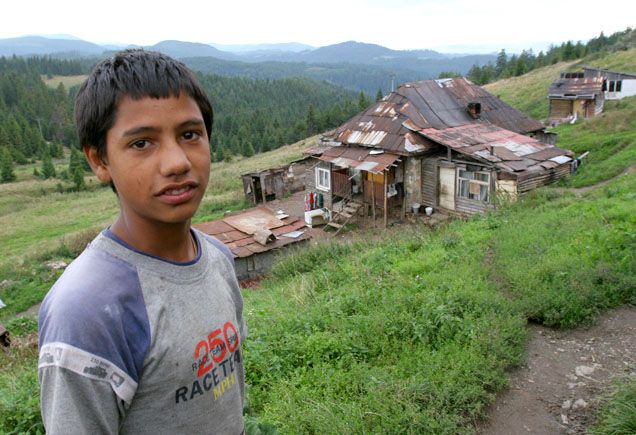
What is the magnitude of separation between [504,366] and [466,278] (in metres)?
2.36

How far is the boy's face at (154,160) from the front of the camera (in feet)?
4.68

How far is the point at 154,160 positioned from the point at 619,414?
4.64 m

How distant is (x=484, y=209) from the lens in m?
16.4

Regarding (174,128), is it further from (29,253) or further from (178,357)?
(29,253)

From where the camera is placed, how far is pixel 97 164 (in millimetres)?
1542

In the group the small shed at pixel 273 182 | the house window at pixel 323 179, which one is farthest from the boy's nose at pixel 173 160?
the small shed at pixel 273 182

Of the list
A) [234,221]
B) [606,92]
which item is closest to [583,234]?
[234,221]

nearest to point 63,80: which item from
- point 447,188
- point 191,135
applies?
point 447,188

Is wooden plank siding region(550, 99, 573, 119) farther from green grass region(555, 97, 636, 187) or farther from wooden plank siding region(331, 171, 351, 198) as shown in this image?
wooden plank siding region(331, 171, 351, 198)

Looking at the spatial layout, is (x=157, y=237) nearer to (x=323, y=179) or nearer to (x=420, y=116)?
(x=420, y=116)

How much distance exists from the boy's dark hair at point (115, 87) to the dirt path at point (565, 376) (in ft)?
14.6

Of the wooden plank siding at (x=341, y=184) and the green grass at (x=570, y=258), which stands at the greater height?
the green grass at (x=570, y=258)

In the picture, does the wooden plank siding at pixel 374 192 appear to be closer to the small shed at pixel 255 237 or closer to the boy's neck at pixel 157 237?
the small shed at pixel 255 237

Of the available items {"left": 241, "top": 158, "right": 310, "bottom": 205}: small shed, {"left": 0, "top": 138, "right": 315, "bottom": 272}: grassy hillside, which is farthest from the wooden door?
{"left": 0, "top": 138, "right": 315, "bottom": 272}: grassy hillside
